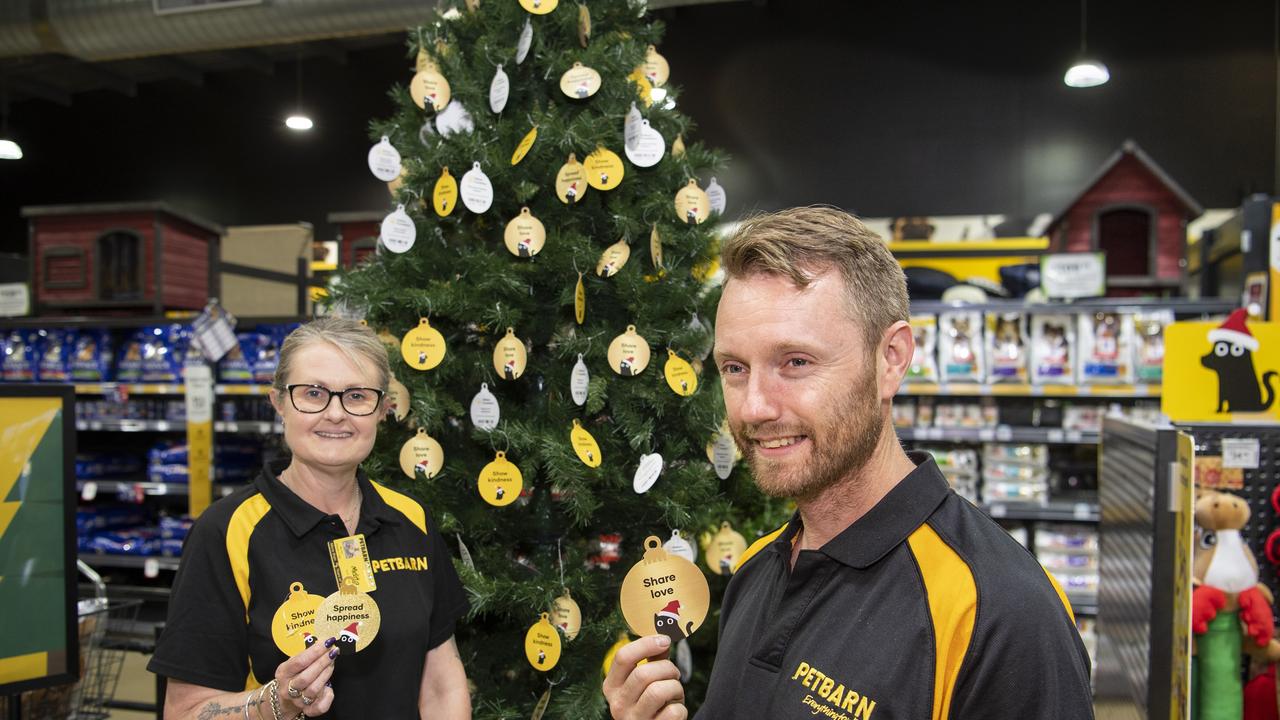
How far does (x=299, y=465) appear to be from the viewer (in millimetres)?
1807

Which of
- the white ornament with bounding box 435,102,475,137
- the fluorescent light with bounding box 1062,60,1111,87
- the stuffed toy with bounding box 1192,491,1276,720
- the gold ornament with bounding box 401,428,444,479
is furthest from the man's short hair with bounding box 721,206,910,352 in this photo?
the fluorescent light with bounding box 1062,60,1111,87

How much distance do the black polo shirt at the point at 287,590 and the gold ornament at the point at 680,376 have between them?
2.15 feet

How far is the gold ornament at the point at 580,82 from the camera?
2154 mm

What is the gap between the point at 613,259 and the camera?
2.13 meters

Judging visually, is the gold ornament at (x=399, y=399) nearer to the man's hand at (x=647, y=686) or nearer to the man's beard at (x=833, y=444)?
the man's hand at (x=647, y=686)

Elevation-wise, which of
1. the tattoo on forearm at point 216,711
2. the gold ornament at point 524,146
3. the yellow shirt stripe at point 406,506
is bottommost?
the tattoo on forearm at point 216,711

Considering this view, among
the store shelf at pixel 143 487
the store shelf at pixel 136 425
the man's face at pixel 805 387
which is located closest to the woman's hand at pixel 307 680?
the man's face at pixel 805 387

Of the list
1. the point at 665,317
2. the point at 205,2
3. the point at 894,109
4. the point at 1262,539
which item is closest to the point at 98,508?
the point at 205,2

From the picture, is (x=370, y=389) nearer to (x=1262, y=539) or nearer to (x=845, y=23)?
(x=1262, y=539)

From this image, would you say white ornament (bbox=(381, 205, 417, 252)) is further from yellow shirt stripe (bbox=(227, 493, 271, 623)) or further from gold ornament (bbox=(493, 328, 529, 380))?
yellow shirt stripe (bbox=(227, 493, 271, 623))

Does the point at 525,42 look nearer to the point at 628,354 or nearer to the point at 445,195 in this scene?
the point at 445,195

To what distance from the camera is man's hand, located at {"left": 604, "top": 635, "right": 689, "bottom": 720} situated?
3.75ft

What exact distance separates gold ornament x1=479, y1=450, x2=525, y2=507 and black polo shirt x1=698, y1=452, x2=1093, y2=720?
100 cm

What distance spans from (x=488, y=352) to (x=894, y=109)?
6.83 m
